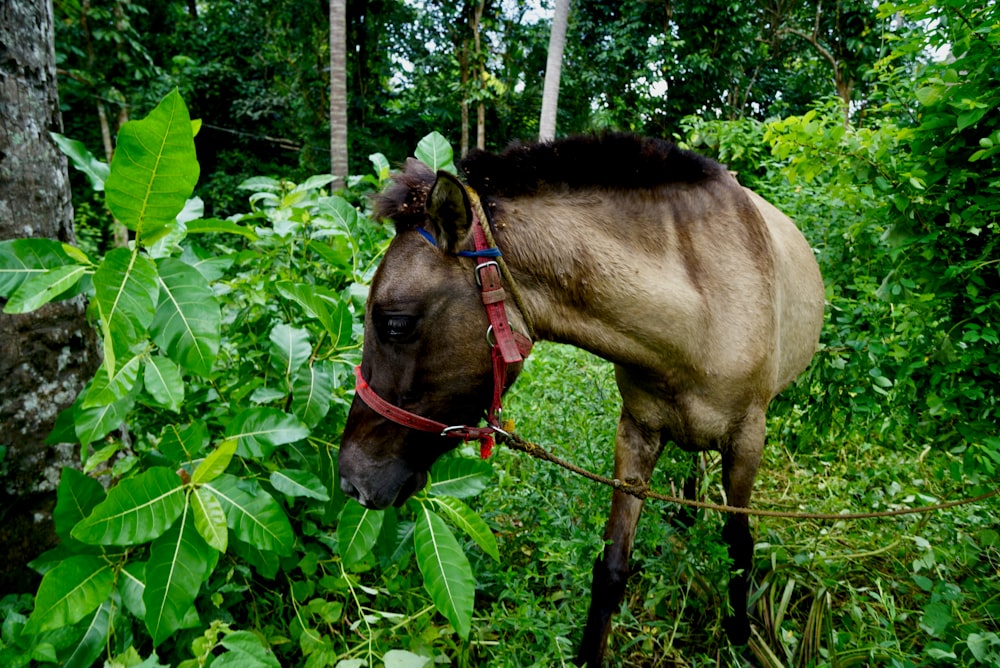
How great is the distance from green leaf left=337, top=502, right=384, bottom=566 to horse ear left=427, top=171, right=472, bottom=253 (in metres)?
0.99

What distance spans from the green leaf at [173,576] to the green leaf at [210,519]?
0.05 meters

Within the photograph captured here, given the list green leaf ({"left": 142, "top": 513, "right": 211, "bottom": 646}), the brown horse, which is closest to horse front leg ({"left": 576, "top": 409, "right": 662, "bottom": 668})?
the brown horse

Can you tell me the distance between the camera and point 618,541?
2361mm

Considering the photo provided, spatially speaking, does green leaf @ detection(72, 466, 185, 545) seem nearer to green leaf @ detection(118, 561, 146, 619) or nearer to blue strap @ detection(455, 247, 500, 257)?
green leaf @ detection(118, 561, 146, 619)

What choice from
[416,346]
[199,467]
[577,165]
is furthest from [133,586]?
[577,165]

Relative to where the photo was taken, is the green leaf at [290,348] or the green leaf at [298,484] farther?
the green leaf at [290,348]

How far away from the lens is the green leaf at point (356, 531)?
2016 millimetres

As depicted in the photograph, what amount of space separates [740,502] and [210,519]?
2168 millimetres

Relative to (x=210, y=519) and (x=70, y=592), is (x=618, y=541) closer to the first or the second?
(x=210, y=519)

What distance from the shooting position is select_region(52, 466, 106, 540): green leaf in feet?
5.56

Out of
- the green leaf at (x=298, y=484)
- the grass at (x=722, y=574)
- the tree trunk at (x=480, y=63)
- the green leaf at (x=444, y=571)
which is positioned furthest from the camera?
the tree trunk at (x=480, y=63)

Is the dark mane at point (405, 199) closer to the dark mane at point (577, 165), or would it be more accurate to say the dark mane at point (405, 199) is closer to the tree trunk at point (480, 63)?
the dark mane at point (577, 165)

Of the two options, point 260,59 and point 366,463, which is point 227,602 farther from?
point 260,59

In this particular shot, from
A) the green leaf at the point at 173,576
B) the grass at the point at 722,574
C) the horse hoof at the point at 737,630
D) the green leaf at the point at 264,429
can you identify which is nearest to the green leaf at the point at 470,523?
the grass at the point at 722,574
